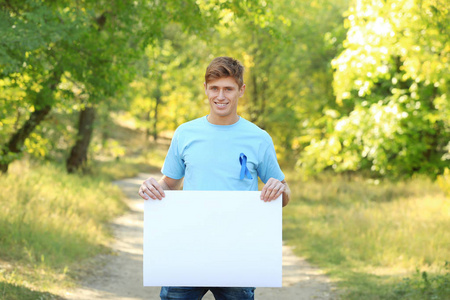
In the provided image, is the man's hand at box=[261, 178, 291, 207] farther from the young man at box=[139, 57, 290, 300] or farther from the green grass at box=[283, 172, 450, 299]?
the green grass at box=[283, 172, 450, 299]

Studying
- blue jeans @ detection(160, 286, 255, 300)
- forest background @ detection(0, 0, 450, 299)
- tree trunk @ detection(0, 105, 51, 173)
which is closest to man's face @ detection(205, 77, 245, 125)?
blue jeans @ detection(160, 286, 255, 300)

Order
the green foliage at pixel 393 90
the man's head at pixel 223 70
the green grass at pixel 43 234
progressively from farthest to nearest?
the green foliage at pixel 393 90 < the green grass at pixel 43 234 < the man's head at pixel 223 70

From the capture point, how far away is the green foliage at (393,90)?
7.89 meters

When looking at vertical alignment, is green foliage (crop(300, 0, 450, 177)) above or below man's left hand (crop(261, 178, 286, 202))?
above

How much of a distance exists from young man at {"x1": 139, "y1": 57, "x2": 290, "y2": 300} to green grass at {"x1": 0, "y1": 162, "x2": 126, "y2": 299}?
140 inches

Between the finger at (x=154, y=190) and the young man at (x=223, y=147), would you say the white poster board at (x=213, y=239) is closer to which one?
the finger at (x=154, y=190)

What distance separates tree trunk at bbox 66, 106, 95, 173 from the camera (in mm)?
19328

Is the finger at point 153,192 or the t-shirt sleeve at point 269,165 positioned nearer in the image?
the finger at point 153,192

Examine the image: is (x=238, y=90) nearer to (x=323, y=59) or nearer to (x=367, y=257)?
(x=367, y=257)

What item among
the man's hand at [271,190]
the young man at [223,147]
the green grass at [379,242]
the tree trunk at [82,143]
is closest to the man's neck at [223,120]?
the young man at [223,147]

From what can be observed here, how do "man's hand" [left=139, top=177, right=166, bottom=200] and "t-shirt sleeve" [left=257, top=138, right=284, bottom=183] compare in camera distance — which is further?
"t-shirt sleeve" [left=257, top=138, right=284, bottom=183]

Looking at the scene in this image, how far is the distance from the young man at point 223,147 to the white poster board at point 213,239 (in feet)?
0.55

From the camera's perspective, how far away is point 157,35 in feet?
32.1

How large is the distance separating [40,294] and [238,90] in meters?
4.22
